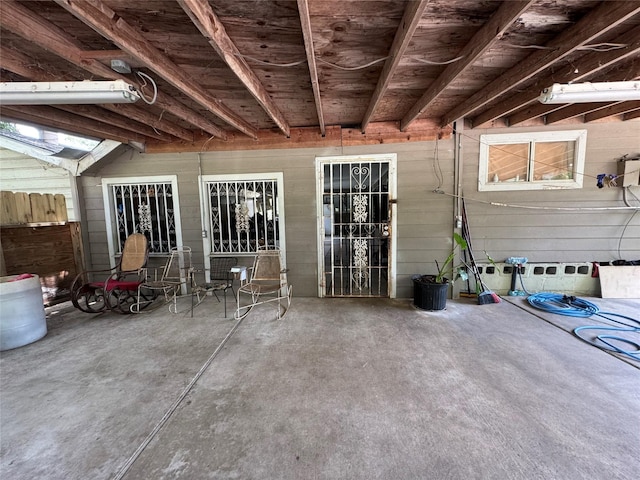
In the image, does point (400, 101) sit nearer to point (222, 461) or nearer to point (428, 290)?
point (428, 290)

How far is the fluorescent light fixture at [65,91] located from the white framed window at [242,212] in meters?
2.11

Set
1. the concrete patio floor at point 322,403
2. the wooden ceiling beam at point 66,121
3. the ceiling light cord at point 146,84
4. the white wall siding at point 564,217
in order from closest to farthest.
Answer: the concrete patio floor at point 322,403 < the ceiling light cord at point 146,84 < the wooden ceiling beam at point 66,121 < the white wall siding at point 564,217

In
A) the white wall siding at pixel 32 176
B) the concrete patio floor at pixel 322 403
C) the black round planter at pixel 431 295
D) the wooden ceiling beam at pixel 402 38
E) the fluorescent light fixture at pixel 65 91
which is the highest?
the wooden ceiling beam at pixel 402 38

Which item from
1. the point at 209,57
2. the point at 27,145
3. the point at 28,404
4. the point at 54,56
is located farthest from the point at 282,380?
the point at 27,145

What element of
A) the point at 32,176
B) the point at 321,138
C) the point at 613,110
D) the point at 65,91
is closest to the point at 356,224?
the point at 321,138

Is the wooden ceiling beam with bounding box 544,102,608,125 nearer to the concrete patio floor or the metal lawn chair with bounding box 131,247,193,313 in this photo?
the concrete patio floor

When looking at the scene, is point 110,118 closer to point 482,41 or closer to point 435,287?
point 482,41

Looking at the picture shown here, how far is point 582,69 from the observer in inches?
88.5

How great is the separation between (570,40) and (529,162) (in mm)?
2389

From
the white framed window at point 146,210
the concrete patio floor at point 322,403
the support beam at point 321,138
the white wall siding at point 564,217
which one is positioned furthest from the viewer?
the white framed window at point 146,210

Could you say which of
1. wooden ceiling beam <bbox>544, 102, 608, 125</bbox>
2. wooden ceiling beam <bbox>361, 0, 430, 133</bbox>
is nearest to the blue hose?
wooden ceiling beam <bbox>544, 102, 608, 125</bbox>

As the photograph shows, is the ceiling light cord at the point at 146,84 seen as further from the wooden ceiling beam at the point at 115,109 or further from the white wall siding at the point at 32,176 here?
the white wall siding at the point at 32,176

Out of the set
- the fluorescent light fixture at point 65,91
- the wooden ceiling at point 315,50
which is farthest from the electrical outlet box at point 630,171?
the fluorescent light fixture at point 65,91

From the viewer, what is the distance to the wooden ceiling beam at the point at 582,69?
6.38ft
